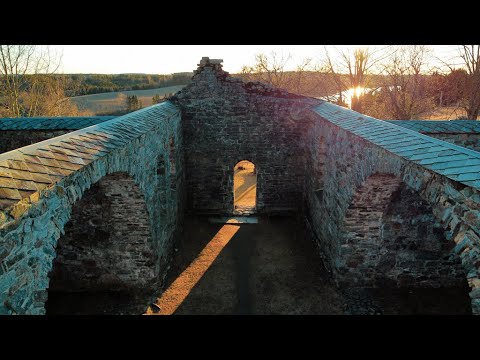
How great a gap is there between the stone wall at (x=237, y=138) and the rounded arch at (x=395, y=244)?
464 cm

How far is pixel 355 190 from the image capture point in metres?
6.25

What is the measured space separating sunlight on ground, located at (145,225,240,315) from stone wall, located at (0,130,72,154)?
19.0 feet

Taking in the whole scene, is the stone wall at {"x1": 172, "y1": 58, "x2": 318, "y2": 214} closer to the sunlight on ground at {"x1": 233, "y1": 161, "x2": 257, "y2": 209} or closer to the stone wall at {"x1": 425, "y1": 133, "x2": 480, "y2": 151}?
the sunlight on ground at {"x1": 233, "y1": 161, "x2": 257, "y2": 209}

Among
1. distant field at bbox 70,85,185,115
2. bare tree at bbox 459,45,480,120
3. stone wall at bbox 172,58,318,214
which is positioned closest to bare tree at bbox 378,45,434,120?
bare tree at bbox 459,45,480,120

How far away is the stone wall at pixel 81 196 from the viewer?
282 centimetres

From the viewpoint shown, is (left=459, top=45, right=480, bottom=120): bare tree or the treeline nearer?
(left=459, top=45, right=480, bottom=120): bare tree

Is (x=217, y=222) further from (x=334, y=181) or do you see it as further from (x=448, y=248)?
(x=448, y=248)

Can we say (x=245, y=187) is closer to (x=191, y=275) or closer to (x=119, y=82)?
(x=191, y=275)

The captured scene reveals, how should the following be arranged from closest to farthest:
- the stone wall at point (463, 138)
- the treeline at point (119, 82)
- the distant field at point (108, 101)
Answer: the stone wall at point (463, 138) < the distant field at point (108, 101) < the treeline at point (119, 82)

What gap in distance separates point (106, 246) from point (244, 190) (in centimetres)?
876

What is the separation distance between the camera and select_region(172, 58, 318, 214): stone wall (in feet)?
35.3

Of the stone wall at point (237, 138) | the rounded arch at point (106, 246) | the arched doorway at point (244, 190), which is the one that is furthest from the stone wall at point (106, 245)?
the arched doorway at point (244, 190)

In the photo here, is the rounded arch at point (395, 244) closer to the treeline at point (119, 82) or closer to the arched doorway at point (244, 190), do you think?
the arched doorway at point (244, 190)

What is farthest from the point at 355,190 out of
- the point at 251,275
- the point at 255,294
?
the point at 251,275
